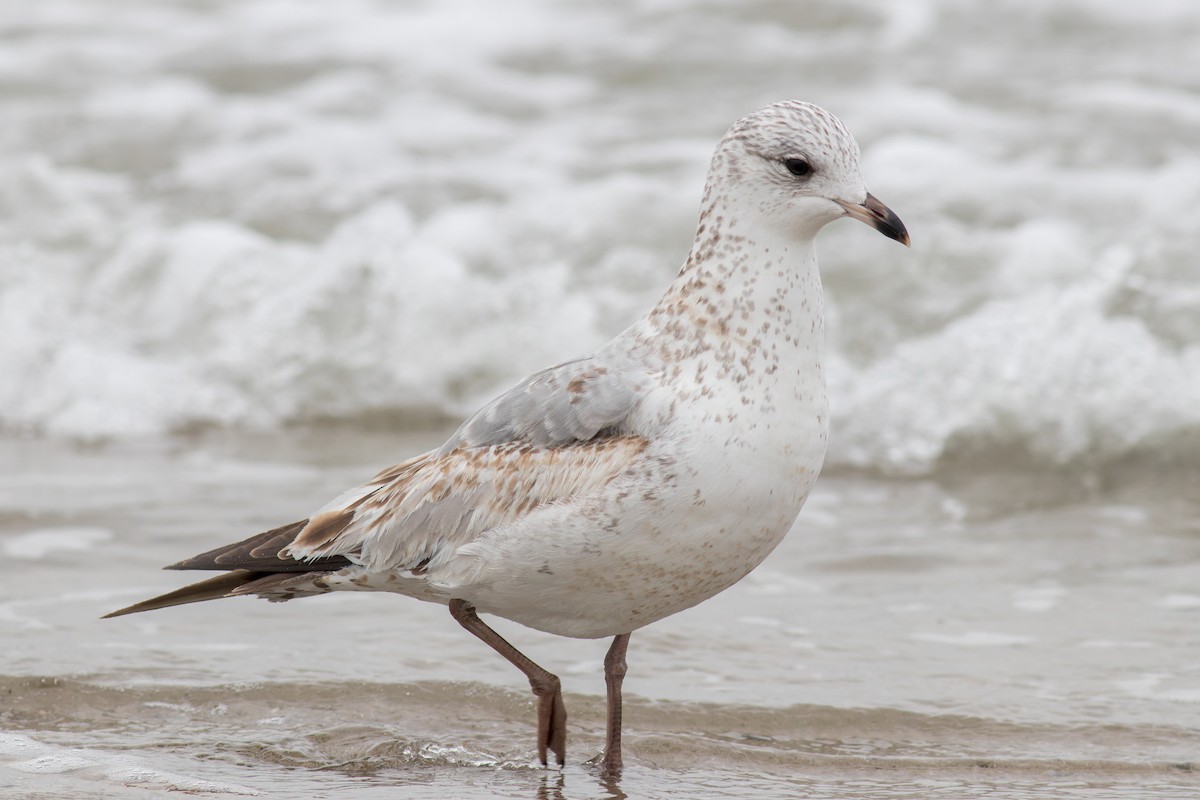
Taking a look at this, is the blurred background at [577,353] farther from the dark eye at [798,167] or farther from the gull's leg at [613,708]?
the dark eye at [798,167]

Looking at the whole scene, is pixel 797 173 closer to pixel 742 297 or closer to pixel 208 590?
pixel 742 297

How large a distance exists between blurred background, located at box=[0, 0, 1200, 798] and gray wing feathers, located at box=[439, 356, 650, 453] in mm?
954

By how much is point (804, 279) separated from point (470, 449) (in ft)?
3.35

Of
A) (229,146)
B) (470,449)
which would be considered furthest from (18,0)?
(470,449)

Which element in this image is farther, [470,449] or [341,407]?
[341,407]

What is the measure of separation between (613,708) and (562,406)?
87cm

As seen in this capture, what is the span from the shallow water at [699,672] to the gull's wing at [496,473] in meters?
0.62

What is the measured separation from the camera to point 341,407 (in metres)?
9.16

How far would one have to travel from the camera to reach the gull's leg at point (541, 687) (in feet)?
15.6

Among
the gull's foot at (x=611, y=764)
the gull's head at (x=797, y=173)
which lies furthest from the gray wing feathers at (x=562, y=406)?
the gull's foot at (x=611, y=764)

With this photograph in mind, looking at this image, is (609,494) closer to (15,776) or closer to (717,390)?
(717,390)

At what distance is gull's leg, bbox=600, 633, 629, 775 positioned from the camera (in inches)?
190

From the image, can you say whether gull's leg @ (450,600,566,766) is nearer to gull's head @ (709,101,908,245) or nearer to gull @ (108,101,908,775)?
gull @ (108,101,908,775)

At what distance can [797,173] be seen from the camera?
4598mm
